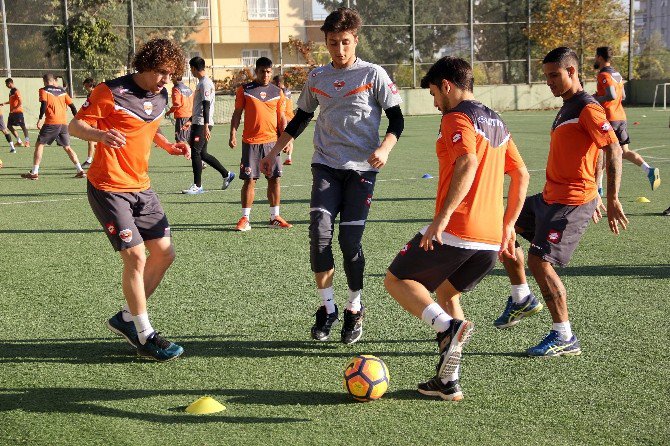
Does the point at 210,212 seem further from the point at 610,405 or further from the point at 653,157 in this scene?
the point at 653,157

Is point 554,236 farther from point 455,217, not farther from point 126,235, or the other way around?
point 126,235

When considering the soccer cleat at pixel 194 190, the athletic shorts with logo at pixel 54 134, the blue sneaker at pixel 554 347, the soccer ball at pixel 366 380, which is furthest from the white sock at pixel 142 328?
the athletic shorts with logo at pixel 54 134

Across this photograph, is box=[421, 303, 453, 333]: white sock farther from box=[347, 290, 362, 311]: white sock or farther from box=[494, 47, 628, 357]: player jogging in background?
box=[347, 290, 362, 311]: white sock

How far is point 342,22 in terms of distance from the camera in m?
5.89

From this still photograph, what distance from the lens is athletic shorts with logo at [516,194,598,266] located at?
5.74 m

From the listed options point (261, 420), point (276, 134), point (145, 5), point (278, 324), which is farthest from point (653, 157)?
point (145, 5)

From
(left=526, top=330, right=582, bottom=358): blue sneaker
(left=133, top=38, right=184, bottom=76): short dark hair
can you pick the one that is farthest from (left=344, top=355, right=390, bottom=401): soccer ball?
(left=133, top=38, right=184, bottom=76): short dark hair

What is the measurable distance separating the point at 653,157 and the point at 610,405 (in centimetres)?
1607

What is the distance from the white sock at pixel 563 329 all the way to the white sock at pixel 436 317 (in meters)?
1.16

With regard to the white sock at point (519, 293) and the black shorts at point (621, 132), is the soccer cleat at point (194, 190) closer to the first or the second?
the black shorts at point (621, 132)

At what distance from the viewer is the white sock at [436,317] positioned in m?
4.71

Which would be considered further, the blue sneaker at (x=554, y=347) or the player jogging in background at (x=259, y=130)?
the player jogging in background at (x=259, y=130)

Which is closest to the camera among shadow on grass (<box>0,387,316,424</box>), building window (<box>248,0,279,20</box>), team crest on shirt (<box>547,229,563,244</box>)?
shadow on grass (<box>0,387,316,424</box>)

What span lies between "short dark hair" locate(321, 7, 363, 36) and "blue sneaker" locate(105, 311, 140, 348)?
8.00ft
